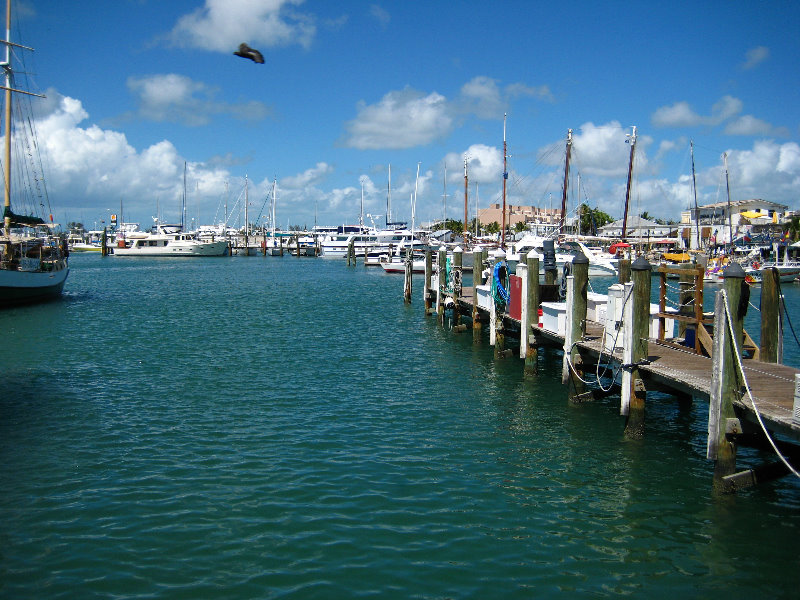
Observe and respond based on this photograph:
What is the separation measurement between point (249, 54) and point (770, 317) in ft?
39.3

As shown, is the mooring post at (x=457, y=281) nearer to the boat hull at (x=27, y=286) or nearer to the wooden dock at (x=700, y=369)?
the wooden dock at (x=700, y=369)

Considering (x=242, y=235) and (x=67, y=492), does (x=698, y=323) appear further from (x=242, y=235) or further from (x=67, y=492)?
(x=242, y=235)

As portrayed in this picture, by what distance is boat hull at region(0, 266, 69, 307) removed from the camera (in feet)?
122

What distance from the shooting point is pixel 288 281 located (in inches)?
2490

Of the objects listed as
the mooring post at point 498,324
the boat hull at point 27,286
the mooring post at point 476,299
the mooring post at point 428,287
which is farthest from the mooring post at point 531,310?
the boat hull at point 27,286

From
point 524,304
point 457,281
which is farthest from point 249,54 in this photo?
point 457,281

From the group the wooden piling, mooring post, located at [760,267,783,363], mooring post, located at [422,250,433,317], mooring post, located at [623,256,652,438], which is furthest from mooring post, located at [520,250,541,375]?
the wooden piling

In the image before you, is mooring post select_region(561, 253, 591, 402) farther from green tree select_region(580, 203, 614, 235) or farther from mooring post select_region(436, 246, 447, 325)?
green tree select_region(580, 203, 614, 235)

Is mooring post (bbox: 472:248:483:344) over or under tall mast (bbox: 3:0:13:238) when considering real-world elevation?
under

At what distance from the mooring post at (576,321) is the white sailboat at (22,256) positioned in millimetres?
32321

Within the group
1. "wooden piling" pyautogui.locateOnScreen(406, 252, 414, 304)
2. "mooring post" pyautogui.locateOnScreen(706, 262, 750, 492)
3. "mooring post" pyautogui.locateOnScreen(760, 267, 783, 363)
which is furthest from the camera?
"wooden piling" pyautogui.locateOnScreen(406, 252, 414, 304)

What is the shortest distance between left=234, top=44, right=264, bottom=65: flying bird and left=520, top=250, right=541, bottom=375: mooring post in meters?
8.37

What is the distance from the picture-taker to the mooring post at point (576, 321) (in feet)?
50.3

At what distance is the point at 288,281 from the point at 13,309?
28.1 metres
